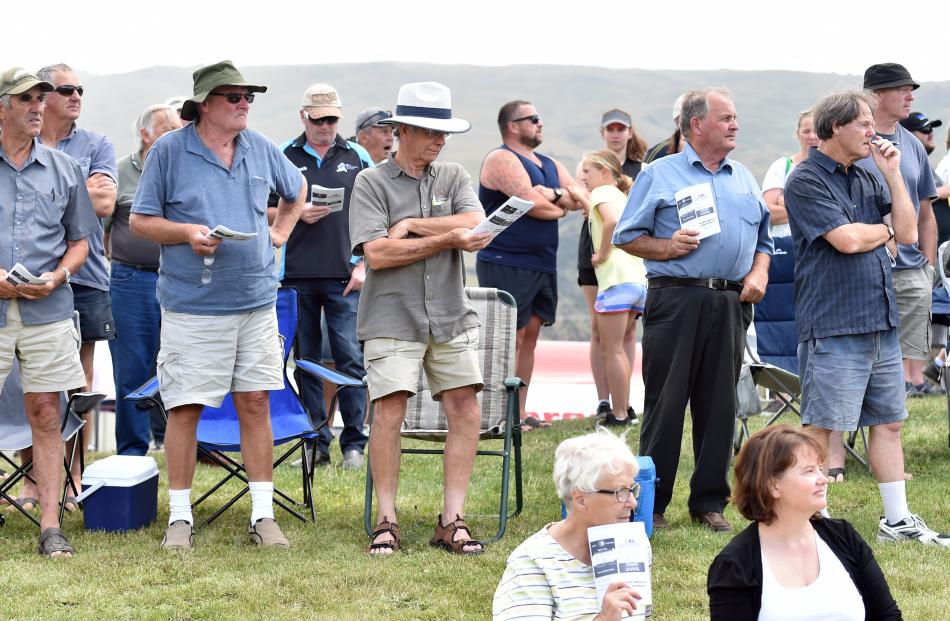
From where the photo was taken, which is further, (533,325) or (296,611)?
(533,325)

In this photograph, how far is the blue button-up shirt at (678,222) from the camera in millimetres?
5434

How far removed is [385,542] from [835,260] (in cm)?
217

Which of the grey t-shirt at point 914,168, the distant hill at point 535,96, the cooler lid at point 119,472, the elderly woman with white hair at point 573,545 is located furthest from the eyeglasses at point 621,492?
the distant hill at point 535,96

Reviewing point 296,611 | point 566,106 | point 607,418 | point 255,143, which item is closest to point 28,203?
point 255,143

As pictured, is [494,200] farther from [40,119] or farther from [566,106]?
[566,106]

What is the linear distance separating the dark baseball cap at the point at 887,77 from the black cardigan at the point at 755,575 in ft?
12.0

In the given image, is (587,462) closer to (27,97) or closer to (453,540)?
(453,540)

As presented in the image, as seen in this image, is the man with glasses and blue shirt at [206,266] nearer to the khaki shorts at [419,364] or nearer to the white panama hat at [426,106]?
the khaki shorts at [419,364]

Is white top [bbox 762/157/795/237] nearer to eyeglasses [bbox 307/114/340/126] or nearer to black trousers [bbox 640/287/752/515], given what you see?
black trousers [bbox 640/287/752/515]

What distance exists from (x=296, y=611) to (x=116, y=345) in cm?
314

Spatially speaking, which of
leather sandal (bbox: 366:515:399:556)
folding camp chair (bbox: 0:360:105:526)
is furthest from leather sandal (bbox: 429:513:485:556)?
folding camp chair (bbox: 0:360:105:526)

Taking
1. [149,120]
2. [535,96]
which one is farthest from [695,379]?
[535,96]

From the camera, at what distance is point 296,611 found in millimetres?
4410

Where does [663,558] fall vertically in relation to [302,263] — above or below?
below
